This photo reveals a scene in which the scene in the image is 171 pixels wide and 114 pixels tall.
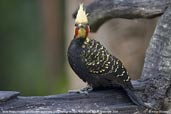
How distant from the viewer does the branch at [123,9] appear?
391 centimetres

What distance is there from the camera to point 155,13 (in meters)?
3.91

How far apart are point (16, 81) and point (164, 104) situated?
20.1 feet

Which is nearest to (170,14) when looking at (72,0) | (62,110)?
(62,110)

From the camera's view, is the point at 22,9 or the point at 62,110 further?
the point at 22,9

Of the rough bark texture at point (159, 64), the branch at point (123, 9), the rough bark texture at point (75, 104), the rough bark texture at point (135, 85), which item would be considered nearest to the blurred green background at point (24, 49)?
the branch at point (123, 9)

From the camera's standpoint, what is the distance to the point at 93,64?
142 inches

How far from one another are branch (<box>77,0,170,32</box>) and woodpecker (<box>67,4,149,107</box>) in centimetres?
41

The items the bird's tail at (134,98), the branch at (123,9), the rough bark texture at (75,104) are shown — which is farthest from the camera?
the branch at (123,9)

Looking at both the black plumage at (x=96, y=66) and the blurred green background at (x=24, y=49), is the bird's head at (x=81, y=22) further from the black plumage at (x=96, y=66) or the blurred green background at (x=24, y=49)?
the blurred green background at (x=24, y=49)

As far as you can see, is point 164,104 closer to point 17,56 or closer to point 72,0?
point 72,0

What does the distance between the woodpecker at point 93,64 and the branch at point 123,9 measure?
0.41 m

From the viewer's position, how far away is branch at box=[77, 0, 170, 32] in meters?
3.91

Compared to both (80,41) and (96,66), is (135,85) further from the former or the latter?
(80,41)

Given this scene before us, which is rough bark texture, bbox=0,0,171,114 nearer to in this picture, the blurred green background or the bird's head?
the bird's head
